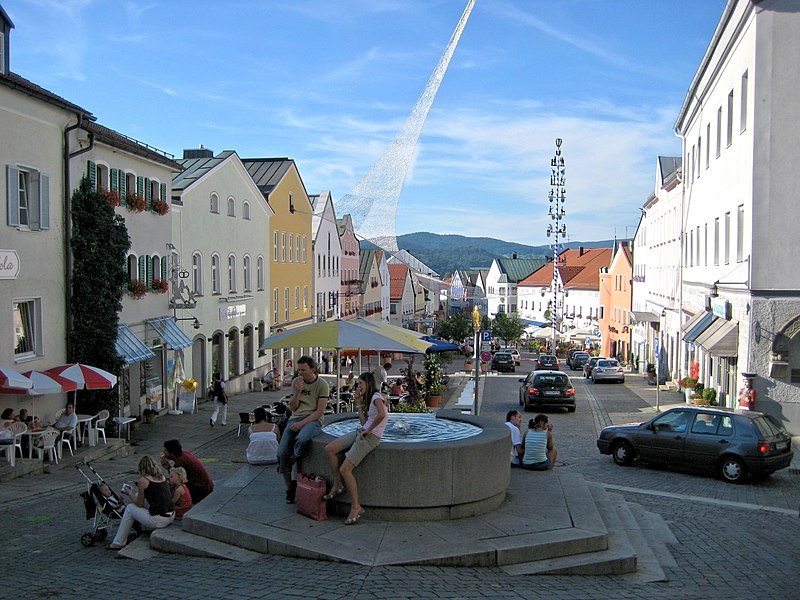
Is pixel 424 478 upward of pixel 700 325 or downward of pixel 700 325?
downward

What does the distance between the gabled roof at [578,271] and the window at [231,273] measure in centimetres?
6301

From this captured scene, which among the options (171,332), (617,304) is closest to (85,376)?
(171,332)

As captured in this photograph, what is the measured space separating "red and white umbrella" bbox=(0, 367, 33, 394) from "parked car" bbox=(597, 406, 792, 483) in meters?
12.1

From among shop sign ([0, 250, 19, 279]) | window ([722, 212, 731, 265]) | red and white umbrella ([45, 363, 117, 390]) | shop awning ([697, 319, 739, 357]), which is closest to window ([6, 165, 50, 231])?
shop sign ([0, 250, 19, 279])

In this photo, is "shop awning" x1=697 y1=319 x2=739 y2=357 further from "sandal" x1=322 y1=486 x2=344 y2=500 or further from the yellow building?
the yellow building

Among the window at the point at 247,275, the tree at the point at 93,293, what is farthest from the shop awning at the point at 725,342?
the window at the point at 247,275

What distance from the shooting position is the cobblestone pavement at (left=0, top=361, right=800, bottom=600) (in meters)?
7.46

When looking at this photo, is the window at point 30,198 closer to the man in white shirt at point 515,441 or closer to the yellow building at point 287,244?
the man in white shirt at point 515,441

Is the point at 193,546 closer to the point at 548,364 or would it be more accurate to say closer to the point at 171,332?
the point at 171,332

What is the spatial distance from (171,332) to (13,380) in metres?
10.9

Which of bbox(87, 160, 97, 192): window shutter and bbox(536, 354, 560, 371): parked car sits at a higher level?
bbox(87, 160, 97, 192): window shutter

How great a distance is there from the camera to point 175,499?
9.62 meters

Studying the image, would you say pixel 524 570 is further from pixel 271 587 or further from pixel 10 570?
pixel 10 570

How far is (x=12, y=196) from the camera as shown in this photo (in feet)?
58.3
